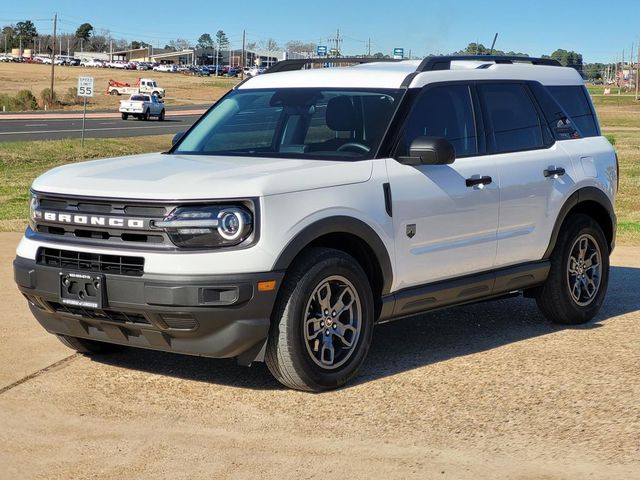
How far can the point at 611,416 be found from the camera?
585 cm

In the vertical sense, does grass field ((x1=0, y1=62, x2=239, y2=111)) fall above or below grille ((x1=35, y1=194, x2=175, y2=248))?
above

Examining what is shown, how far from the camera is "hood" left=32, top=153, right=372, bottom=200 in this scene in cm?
587

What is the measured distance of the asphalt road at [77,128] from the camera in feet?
135

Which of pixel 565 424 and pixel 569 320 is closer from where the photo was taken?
pixel 565 424

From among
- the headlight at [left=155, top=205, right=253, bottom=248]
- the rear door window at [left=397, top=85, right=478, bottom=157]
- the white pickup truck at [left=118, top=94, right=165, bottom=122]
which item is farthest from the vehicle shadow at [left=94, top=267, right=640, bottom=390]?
the white pickup truck at [left=118, top=94, right=165, bottom=122]


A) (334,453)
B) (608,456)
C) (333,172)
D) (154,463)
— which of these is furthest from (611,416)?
(154,463)

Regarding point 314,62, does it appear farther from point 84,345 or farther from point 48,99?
point 48,99

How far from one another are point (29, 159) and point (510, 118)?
68.1 feet

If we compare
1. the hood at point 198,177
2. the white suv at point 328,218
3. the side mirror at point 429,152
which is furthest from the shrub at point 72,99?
the side mirror at point 429,152

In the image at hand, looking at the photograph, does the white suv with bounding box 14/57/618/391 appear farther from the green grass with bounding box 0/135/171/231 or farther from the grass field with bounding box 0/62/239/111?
the grass field with bounding box 0/62/239/111

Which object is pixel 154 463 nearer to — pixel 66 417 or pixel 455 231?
pixel 66 417

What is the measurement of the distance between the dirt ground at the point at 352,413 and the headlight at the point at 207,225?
92 centimetres

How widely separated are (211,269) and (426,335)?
104 inches

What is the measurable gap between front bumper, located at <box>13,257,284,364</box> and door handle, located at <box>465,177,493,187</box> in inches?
70.8
